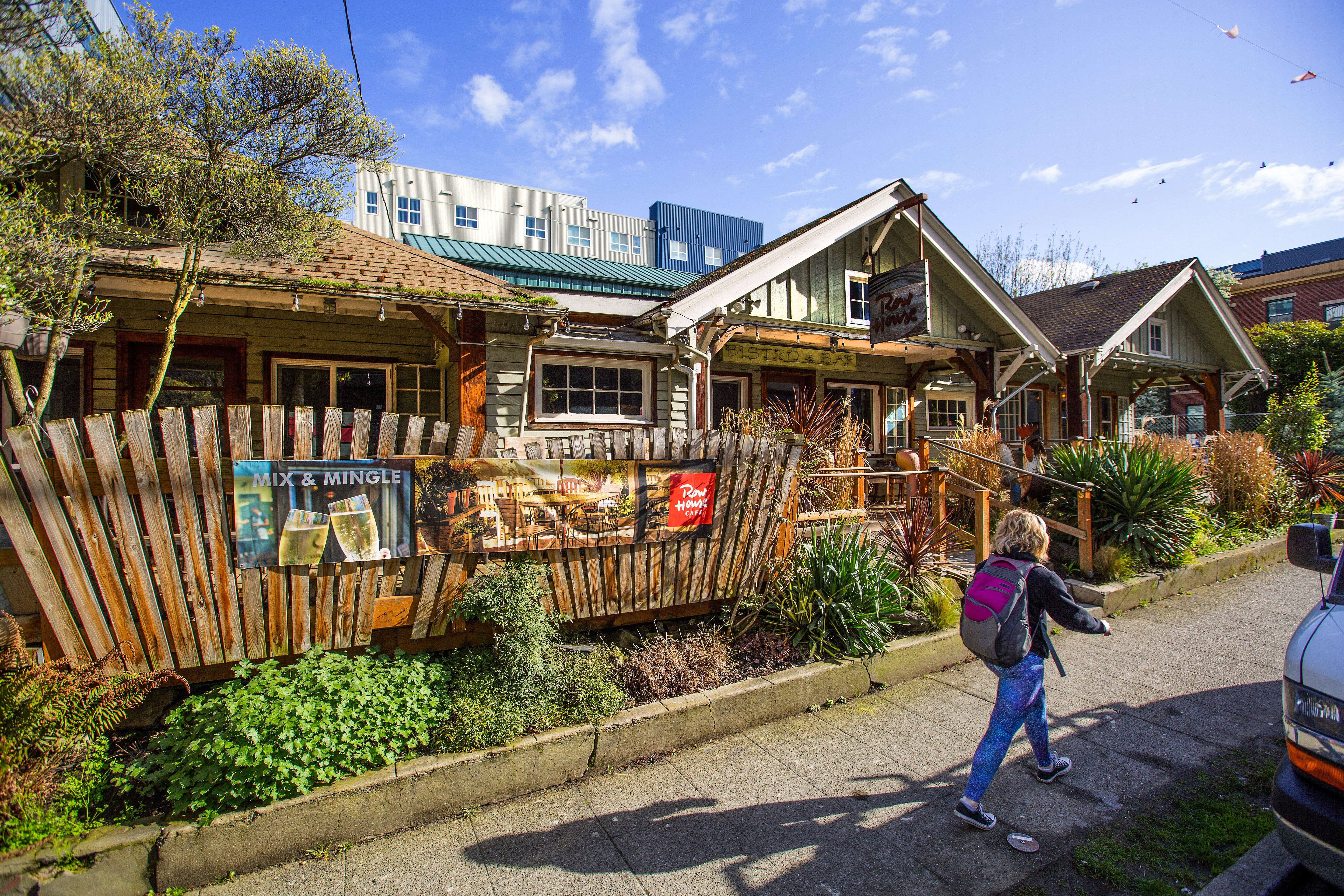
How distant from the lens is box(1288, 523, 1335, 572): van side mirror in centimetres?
318

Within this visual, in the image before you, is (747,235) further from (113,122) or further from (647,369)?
(113,122)

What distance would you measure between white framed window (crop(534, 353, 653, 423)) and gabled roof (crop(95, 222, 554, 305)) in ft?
4.57

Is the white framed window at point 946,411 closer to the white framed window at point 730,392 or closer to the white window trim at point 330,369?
the white framed window at point 730,392

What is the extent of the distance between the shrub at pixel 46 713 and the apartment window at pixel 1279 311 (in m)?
40.4

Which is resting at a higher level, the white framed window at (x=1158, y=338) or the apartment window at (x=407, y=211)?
the apartment window at (x=407, y=211)

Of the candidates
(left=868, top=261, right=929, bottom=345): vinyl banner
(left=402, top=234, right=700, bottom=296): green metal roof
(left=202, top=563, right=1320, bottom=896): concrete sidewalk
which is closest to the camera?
(left=202, top=563, right=1320, bottom=896): concrete sidewalk

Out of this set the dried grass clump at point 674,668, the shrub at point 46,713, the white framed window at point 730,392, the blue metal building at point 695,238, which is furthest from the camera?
the blue metal building at point 695,238

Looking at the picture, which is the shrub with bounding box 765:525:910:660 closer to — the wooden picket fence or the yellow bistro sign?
the wooden picket fence

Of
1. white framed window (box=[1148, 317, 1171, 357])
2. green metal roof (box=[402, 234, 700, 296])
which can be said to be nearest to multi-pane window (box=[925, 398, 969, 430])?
white framed window (box=[1148, 317, 1171, 357])

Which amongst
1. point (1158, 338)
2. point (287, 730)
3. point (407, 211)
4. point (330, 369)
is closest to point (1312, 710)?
point (287, 730)

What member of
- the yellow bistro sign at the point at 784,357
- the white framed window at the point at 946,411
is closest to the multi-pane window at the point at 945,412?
the white framed window at the point at 946,411

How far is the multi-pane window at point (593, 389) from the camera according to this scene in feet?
29.3

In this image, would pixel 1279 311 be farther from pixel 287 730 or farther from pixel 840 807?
pixel 287 730

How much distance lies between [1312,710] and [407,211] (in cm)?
3931
